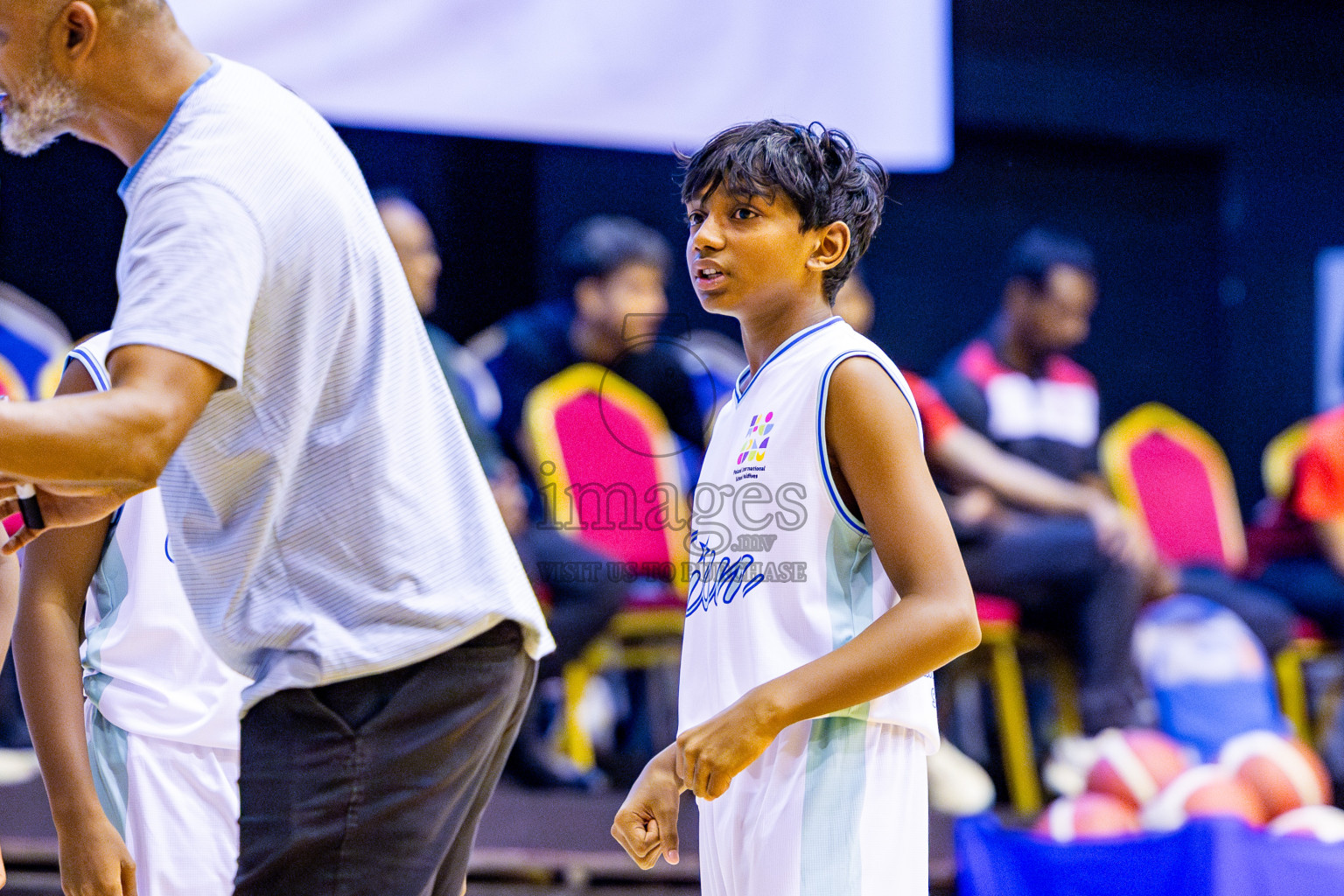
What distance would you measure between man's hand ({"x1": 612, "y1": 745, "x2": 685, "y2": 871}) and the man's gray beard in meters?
1.00

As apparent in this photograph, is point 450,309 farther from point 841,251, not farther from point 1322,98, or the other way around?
point 1322,98

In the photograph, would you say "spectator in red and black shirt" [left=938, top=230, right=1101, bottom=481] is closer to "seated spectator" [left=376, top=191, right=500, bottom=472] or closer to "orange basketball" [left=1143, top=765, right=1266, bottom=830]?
"orange basketball" [left=1143, top=765, right=1266, bottom=830]

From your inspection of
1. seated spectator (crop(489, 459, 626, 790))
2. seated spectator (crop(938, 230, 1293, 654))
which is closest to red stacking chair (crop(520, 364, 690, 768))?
seated spectator (crop(489, 459, 626, 790))

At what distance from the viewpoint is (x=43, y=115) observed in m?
1.45

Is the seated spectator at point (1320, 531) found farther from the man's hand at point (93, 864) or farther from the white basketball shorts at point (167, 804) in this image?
the man's hand at point (93, 864)

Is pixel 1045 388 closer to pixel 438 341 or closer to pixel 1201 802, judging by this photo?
pixel 1201 802

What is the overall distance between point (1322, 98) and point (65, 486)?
7.17 m

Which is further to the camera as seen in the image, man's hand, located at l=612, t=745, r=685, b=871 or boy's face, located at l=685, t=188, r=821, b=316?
boy's face, located at l=685, t=188, r=821, b=316

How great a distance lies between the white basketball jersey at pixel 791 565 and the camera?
1.74 m

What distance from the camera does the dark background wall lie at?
6.71 meters

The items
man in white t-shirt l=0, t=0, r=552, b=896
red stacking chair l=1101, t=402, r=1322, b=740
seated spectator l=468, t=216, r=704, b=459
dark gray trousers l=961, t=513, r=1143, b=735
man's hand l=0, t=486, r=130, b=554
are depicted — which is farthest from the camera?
red stacking chair l=1101, t=402, r=1322, b=740

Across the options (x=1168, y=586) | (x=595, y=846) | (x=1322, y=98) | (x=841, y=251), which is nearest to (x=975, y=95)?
(x=1322, y=98)

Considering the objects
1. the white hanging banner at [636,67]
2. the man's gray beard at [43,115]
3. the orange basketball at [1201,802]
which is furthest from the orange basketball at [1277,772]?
the man's gray beard at [43,115]

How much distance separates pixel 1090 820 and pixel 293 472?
301 centimetres
